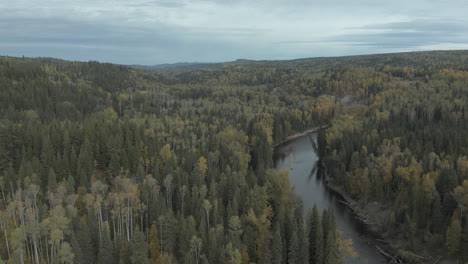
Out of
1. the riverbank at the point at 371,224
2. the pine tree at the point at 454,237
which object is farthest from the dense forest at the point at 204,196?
the riverbank at the point at 371,224

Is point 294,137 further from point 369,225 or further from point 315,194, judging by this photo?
point 369,225

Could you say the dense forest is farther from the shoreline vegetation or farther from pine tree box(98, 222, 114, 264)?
the shoreline vegetation

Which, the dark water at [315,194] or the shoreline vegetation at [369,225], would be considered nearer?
the shoreline vegetation at [369,225]

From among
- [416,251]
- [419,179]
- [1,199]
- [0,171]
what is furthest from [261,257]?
[0,171]

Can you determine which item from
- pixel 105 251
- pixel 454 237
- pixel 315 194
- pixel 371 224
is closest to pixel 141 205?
pixel 105 251

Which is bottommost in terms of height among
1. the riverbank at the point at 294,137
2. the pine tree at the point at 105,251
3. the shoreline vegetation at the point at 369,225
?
the shoreline vegetation at the point at 369,225

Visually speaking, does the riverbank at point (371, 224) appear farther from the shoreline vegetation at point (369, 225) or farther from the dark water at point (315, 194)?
the dark water at point (315, 194)

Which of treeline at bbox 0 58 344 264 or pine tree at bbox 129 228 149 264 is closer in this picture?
pine tree at bbox 129 228 149 264

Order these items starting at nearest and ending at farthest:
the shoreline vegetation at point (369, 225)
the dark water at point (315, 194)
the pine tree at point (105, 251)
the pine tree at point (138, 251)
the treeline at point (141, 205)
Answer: the pine tree at point (138, 251) < the pine tree at point (105, 251) < the treeline at point (141, 205) < the shoreline vegetation at point (369, 225) < the dark water at point (315, 194)

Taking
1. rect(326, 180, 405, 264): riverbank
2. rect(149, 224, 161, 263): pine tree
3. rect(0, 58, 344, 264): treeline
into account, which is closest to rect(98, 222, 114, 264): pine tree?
rect(0, 58, 344, 264): treeline
